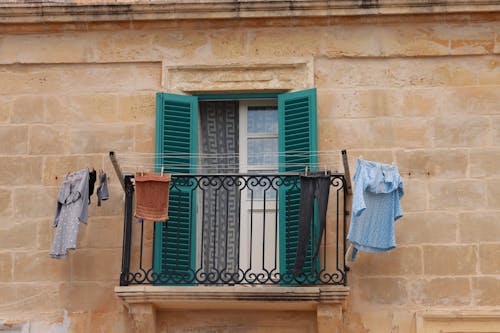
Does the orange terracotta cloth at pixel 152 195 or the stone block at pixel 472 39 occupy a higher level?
the stone block at pixel 472 39

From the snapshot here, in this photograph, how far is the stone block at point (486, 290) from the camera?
36.3ft

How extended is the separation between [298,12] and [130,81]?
175 centimetres

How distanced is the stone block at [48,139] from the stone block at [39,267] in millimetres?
1001

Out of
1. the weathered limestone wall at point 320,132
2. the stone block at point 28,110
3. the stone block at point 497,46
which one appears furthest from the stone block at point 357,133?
the stone block at point 28,110

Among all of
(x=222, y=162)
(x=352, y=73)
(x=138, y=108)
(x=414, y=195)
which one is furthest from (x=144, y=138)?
(x=414, y=195)

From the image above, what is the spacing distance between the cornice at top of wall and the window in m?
0.82

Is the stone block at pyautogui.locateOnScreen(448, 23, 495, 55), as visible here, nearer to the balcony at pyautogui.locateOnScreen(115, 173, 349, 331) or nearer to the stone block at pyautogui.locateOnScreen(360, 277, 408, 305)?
the balcony at pyautogui.locateOnScreen(115, 173, 349, 331)

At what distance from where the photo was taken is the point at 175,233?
11.5 meters

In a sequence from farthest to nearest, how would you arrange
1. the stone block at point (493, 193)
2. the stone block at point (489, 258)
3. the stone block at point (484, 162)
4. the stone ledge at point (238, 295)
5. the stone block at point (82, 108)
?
the stone block at point (82, 108)
the stone block at point (484, 162)
the stone block at point (493, 193)
the stone block at point (489, 258)
the stone ledge at point (238, 295)

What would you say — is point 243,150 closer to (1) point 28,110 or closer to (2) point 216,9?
(2) point 216,9

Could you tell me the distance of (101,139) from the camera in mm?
11852

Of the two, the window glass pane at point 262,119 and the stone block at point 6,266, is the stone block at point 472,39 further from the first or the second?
the stone block at point 6,266

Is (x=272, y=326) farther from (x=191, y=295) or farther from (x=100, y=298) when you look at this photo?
(x=100, y=298)

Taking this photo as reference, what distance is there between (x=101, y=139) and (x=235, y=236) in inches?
62.2
